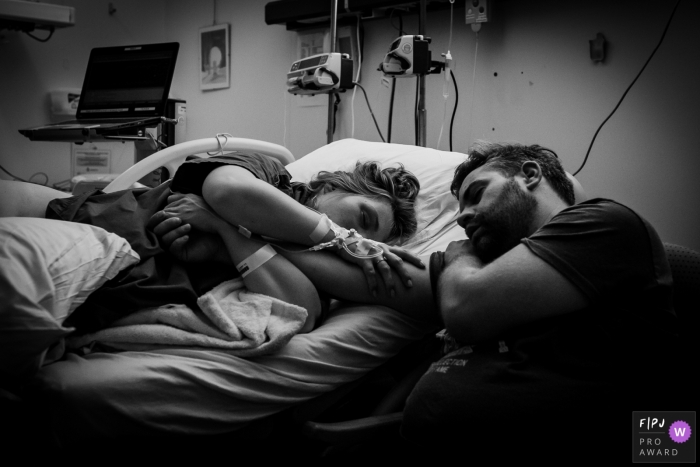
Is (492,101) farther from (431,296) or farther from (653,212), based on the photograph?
(431,296)

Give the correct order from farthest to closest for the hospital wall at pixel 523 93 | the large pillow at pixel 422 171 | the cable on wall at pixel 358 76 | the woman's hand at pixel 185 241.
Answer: the cable on wall at pixel 358 76 → the hospital wall at pixel 523 93 → the large pillow at pixel 422 171 → the woman's hand at pixel 185 241

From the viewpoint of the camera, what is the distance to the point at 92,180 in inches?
115

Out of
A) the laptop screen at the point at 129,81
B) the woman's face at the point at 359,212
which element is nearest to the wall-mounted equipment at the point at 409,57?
the woman's face at the point at 359,212

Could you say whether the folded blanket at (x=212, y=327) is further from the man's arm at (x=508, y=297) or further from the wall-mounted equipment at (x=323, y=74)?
the wall-mounted equipment at (x=323, y=74)

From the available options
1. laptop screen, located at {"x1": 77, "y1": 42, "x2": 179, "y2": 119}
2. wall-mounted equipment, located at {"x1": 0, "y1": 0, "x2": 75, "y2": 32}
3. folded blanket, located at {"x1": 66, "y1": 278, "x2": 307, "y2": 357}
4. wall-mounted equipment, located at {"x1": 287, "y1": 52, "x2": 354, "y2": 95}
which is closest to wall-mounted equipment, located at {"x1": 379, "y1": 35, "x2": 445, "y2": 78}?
wall-mounted equipment, located at {"x1": 287, "y1": 52, "x2": 354, "y2": 95}

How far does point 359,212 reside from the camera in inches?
55.4

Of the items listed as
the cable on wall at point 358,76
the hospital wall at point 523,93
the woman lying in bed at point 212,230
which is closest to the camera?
the woman lying in bed at point 212,230

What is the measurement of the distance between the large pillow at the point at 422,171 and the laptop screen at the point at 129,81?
128 centimetres

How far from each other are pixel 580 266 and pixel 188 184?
2.59 feet

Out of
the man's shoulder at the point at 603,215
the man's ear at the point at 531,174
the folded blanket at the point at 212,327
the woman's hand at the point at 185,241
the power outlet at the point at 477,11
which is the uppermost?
the power outlet at the point at 477,11

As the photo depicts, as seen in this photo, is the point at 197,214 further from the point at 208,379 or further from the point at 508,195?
the point at 508,195

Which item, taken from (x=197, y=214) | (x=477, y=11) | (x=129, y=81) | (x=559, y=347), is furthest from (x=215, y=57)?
(x=559, y=347)

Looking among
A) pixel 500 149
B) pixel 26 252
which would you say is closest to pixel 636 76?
pixel 500 149

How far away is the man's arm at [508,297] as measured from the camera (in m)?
0.98
